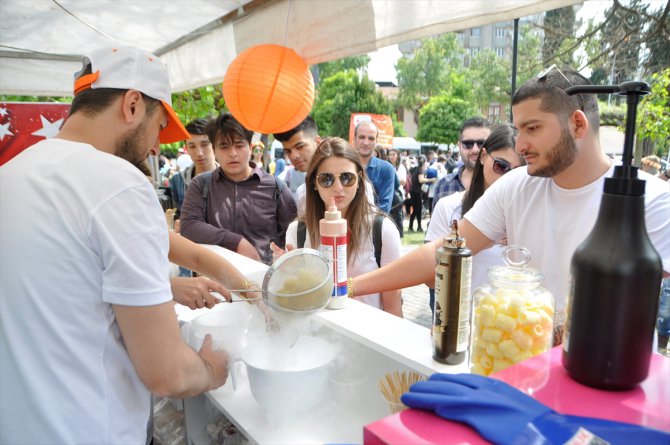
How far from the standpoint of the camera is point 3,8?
3443mm

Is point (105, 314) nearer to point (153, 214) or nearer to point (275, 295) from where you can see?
point (153, 214)

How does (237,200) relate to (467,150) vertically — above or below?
below

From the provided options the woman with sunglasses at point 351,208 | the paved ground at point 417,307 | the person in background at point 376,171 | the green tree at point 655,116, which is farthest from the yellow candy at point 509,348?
the green tree at point 655,116

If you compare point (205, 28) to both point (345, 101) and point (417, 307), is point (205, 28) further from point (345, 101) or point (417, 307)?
point (345, 101)

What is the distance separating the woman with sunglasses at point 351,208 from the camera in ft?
8.12

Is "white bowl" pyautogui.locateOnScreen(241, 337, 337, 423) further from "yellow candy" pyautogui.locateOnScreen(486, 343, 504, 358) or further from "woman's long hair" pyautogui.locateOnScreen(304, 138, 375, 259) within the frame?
"woman's long hair" pyautogui.locateOnScreen(304, 138, 375, 259)

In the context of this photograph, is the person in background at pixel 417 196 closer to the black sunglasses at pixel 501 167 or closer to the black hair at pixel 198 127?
the black hair at pixel 198 127

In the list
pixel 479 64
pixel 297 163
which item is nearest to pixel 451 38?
pixel 479 64

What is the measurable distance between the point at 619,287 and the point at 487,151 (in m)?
2.40

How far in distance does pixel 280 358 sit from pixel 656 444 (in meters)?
1.01

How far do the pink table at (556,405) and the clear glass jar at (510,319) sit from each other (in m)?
0.18

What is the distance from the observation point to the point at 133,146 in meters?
1.34

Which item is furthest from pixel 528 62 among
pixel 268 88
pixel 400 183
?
pixel 268 88

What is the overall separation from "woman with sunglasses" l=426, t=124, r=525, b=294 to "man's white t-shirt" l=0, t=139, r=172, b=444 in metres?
2.06
